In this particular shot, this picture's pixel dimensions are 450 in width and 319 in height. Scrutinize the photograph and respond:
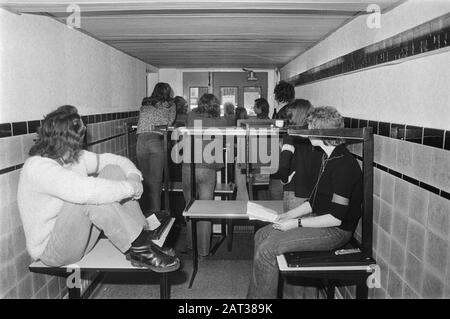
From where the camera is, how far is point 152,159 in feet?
13.9

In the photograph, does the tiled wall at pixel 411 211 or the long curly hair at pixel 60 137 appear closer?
the tiled wall at pixel 411 211

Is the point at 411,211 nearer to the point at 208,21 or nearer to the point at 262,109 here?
the point at 208,21

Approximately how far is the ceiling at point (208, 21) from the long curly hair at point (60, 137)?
56 centimetres

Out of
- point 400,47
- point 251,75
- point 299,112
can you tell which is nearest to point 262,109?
point 299,112

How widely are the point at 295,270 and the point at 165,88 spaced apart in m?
2.76

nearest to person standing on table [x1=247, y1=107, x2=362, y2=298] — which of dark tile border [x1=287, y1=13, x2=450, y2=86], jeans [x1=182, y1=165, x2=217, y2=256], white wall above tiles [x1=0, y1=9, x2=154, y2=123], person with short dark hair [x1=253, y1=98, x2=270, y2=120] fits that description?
dark tile border [x1=287, y1=13, x2=450, y2=86]

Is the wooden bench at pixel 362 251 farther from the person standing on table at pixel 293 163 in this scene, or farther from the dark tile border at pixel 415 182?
the person standing on table at pixel 293 163

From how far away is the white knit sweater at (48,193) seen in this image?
78.4 inches

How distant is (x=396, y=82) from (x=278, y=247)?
105cm

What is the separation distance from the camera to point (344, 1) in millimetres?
1897

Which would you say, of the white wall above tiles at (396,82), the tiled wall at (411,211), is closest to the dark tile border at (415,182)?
the tiled wall at (411,211)
